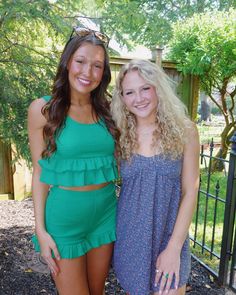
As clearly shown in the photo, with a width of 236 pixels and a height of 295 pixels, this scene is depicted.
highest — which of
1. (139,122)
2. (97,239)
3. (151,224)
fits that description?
(139,122)

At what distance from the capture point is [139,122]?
1671mm

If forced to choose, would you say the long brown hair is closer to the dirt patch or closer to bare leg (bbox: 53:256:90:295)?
bare leg (bbox: 53:256:90:295)

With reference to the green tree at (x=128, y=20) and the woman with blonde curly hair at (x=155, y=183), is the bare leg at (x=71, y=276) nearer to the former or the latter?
the woman with blonde curly hair at (x=155, y=183)

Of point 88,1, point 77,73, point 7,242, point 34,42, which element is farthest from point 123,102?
point 7,242

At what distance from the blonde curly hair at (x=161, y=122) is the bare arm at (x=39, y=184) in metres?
0.43

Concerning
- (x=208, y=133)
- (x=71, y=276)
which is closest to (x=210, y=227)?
(x=71, y=276)

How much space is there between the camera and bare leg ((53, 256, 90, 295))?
63.7 inches

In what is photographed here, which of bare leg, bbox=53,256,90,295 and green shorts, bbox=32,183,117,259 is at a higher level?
green shorts, bbox=32,183,117,259

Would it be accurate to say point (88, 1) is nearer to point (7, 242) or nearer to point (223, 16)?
point (7, 242)

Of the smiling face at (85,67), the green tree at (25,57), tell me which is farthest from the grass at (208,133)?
the smiling face at (85,67)

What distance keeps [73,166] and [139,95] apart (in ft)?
1.62

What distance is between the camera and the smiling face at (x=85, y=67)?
1.56 m

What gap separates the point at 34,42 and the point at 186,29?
3588 mm

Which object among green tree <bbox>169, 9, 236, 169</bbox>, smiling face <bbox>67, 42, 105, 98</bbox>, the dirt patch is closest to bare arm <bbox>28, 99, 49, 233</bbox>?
smiling face <bbox>67, 42, 105, 98</bbox>
